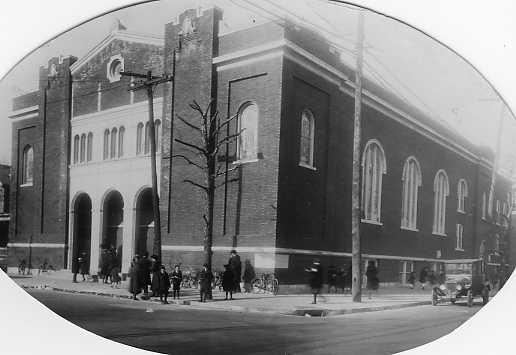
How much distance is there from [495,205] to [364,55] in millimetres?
1568

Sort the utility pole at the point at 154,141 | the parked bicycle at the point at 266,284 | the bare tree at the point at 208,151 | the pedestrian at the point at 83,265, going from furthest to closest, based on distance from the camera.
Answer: the pedestrian at the point at 83,265 < the utility pole at the point at 154,141 < the bare tree at the point at 208,151 < the parked bicycle at the point at 266,284

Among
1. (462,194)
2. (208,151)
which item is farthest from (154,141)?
(462,194)

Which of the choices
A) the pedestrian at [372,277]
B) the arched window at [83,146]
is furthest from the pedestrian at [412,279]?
the arched window at [83,146]

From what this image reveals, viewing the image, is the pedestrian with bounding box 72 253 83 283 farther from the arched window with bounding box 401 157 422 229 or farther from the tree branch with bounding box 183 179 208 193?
the arched window with bounding box 401 157 422 229

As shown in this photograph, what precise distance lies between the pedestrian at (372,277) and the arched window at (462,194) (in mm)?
846

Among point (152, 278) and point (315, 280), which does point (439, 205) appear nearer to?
point (315, 280)

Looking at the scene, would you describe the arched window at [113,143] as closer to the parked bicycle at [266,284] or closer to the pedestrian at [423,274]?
the parked bicycle at [266,284]

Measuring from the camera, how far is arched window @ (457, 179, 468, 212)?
171 inches

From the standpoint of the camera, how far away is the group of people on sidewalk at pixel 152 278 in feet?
13.1

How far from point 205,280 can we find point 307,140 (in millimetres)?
1192

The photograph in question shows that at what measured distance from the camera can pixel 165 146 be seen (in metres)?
4.04

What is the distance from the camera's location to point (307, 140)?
3912 millimetres

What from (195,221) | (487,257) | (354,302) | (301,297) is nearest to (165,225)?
(195,221)

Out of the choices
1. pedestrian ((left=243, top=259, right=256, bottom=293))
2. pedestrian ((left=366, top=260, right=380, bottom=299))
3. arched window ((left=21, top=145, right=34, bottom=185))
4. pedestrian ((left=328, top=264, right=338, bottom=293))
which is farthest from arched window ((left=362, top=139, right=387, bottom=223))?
arched window ((left=21, top=145, right=34, bottom=185))
